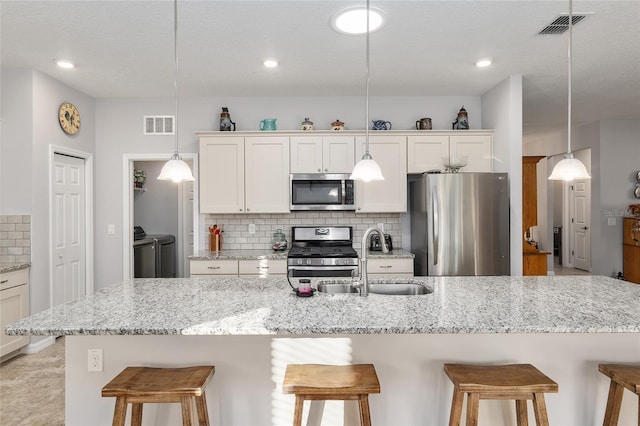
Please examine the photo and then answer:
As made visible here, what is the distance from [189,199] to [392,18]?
4680 mm

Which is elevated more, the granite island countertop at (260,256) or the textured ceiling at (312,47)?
the textured ceiling at (312,47)

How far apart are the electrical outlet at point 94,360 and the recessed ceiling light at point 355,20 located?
245cm

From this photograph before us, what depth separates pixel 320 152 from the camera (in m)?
4.33

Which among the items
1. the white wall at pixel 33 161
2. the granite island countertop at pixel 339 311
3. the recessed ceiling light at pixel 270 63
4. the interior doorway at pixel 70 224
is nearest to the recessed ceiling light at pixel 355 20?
the recessed ceiling light at pixel 270 63

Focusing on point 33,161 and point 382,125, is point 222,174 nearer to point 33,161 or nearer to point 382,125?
point 33,161

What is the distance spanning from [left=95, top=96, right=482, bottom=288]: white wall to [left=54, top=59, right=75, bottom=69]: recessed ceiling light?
1.02 metres

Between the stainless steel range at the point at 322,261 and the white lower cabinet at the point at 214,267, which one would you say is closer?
the stainless steel range at the point at 322,261

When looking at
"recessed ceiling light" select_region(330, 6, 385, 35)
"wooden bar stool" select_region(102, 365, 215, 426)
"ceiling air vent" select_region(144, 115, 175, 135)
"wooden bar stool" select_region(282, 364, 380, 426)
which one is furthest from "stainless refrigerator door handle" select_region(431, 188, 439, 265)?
A: "ceiling air vent" select_region(144, 115, 175, 135)

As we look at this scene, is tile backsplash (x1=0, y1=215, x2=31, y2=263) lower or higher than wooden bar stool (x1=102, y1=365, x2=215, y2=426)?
higher

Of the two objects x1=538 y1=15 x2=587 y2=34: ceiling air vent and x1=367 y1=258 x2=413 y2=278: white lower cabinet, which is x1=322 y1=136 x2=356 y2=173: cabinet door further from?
x1=538 y1=15 x2=587 y2=34: ceiling air vent

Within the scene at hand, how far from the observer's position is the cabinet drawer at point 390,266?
4027 millimetres

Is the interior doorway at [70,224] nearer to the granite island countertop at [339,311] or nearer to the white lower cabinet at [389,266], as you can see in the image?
the granite island countertop at [339,311]

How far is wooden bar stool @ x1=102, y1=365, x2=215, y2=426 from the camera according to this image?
1611 millimetres

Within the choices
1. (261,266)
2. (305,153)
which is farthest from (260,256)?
(305,153)
